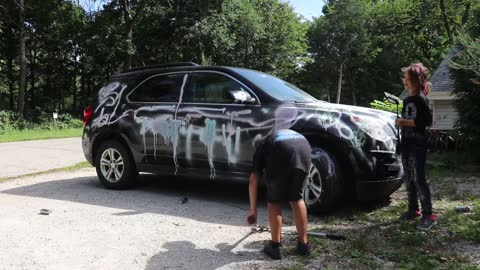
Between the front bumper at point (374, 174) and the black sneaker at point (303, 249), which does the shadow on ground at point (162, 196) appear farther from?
the front bumper at point (374, 174)

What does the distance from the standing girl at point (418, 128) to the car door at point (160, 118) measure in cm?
304

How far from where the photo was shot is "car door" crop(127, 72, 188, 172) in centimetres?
698

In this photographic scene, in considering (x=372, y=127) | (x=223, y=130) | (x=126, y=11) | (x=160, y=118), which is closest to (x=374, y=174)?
(x=372, y=127)

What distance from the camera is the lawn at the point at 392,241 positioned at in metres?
4.22

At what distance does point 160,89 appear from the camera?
24.1ft

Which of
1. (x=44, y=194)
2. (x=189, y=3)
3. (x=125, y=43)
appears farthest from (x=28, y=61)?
(x=44, y=194)

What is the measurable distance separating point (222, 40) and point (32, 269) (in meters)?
34.6

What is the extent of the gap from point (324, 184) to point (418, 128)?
1.22 metres

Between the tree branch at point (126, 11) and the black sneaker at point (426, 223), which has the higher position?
the tree branch at point (126, 11)

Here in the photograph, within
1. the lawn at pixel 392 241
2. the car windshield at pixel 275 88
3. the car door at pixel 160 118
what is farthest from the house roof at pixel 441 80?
the car door at pixel 160 118

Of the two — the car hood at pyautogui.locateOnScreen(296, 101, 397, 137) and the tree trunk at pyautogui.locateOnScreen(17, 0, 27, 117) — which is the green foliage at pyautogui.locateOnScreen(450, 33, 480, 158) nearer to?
the car hood at pyautogui.locateOnScreen(296, 101, 397, 137)

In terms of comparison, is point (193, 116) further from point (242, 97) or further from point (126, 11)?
point (126, 11)

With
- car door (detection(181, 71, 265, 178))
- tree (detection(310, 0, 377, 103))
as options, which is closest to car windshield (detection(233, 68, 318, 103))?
car door (detection(181, 71, 265, 178))

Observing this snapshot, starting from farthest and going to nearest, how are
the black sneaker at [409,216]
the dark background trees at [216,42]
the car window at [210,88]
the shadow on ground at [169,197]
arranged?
the dark background trees at [216,42]
the car window at [210,88]
the shadow on ground at [169,197]
the black sneaker at [409,216]
